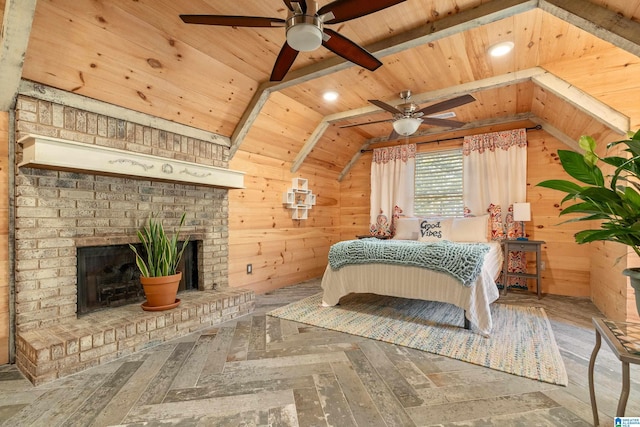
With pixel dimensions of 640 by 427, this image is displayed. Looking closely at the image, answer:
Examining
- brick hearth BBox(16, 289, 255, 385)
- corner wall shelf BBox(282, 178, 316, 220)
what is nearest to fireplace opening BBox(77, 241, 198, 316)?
brick hearth BBox(16, 289, 255, 385)

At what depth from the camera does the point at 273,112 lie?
374cm

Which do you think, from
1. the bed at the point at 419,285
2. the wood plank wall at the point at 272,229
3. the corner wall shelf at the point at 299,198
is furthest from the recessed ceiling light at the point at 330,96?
the bed at the point at 419,285

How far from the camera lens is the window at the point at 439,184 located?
474 centimetres

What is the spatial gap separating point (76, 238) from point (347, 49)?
241 centimetres

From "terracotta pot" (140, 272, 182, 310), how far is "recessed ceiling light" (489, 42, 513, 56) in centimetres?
332

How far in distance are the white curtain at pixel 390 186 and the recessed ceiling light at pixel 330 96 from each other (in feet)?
5.96

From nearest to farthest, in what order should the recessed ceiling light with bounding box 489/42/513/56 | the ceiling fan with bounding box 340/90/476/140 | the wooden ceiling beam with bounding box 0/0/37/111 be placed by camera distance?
1. the wooden ceiling beam with bounding box 0/0/37/111
2. the recessed ceiling light with bounding box 489/42/513/56
3. the ceiling fan with bounding box 340/90/476/140

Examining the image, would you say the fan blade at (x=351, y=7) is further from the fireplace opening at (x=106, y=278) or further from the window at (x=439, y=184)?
the window at (x=439, y=184)

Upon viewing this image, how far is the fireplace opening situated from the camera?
2520 millimetres

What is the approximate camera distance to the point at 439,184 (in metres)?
4.88

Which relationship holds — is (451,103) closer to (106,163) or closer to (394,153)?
(394,153)

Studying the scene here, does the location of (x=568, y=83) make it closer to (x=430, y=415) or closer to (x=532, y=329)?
(x=532, y=329)

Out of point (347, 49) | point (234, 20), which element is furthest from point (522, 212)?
point (234, 20)

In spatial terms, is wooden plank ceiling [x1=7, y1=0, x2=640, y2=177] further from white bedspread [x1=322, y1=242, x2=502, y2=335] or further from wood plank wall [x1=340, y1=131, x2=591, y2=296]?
white bedspread [x1=322, y1=242, x2=502, y2=335]
